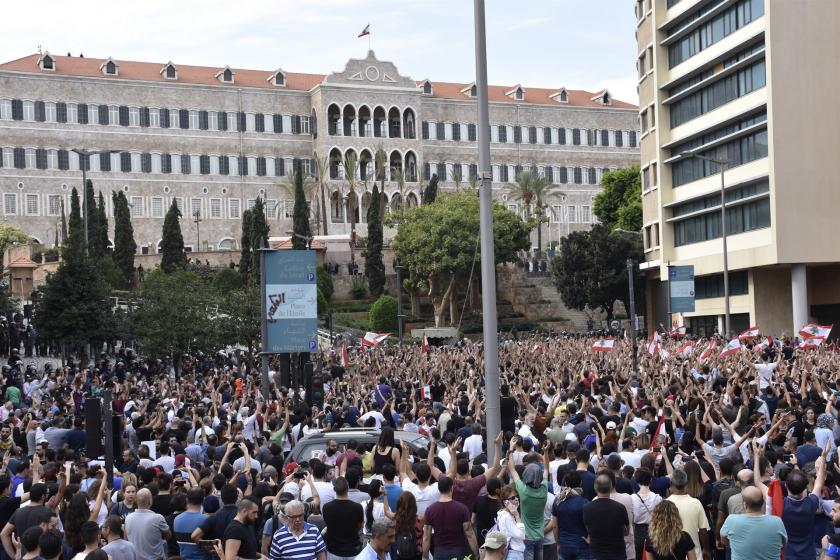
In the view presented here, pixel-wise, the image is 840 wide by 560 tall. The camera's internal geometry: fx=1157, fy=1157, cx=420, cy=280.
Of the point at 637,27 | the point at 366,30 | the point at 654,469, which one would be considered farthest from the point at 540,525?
the point at 366,30

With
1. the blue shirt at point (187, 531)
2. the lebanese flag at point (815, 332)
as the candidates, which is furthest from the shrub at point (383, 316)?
the blue shirt at point (187, 531)

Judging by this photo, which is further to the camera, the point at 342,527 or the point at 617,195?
the point at 617,195

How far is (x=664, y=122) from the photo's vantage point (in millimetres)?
61719

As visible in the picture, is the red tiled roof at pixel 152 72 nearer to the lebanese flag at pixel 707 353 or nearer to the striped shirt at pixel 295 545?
the lebanese flag at pixel 707 353

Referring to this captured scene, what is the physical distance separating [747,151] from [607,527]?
46.5 m

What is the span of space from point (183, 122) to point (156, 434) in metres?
77.7

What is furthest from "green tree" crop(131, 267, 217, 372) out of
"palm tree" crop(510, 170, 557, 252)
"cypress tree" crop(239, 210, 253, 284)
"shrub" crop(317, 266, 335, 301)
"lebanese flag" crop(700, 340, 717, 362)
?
"palm tree" crop(510, 170, 557, 252)

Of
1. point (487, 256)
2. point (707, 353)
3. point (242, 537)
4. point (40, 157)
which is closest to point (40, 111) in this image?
point (40, 157)

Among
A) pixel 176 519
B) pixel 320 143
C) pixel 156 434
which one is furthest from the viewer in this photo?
pixel 320 143

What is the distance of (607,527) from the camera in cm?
990

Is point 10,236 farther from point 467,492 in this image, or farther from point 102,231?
point 467,492

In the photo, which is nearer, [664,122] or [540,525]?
[540,525]

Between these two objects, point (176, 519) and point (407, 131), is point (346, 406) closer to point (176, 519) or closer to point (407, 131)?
point (176, 519)

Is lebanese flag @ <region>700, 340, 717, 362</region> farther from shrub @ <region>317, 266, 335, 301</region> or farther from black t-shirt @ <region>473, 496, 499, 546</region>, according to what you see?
shrub @ <region>317, 266, 335, 301</region>
